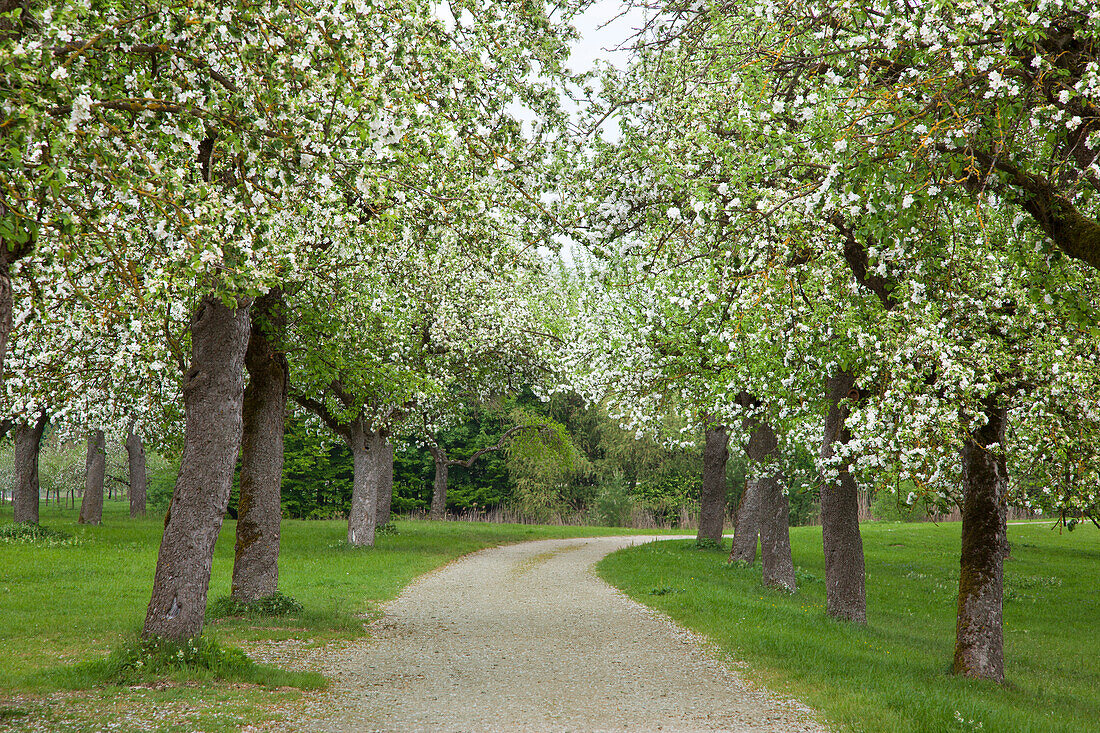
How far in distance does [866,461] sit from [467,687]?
18.2 feet


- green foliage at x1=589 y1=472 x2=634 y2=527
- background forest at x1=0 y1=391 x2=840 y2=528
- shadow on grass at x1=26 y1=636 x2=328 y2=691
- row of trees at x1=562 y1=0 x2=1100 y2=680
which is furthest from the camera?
green foliage at x1=589 y1=472 x2=634 y2=527

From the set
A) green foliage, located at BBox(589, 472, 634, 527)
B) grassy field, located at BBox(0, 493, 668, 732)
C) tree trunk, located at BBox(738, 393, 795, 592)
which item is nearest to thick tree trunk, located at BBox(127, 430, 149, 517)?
grassy field, located at BBox(0, 493, 668, 732)

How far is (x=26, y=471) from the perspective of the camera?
25219 millimetres

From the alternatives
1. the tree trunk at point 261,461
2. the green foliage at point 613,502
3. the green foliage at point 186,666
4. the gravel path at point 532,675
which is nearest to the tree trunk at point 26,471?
the tree trunk at point 261,461

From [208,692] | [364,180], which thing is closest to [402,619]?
[208,692]

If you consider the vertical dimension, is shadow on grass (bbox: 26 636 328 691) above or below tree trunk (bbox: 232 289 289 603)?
below

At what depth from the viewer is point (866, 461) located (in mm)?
9109

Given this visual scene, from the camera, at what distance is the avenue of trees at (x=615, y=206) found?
5.84 meters

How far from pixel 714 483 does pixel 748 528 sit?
200 inches

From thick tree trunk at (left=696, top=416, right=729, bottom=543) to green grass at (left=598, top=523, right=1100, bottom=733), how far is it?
1558mm

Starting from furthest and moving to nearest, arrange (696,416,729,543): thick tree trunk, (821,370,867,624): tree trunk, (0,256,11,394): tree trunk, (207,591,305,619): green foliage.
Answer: (696,416,729,543): thick tree trunk
(821,370,867,624): tree trunk
(207,591,305,619): green foliage
(0,256,11,394): tree trunk

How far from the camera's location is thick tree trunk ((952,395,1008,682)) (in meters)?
9.66

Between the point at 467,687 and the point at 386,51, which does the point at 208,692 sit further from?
the point at 386,51

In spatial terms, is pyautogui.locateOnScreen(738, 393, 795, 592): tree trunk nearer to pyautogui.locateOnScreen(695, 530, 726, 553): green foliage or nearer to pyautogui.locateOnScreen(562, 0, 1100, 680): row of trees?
pyautogui.locateOnScreen(562, 0, 1100, 680): row of trees
